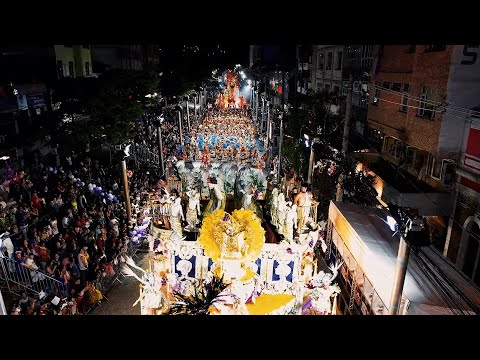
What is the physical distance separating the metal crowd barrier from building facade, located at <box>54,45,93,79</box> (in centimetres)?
2026

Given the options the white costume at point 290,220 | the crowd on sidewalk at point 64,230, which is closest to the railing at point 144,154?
the crowd on sidewalk at point 64,230

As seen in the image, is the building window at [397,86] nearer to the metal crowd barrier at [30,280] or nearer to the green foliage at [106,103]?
the green foliage at [106,103]

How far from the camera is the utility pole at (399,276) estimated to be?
7109 millimetres

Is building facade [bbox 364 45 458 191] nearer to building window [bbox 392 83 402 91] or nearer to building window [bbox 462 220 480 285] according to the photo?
building window [bbox 392 83 402 91]

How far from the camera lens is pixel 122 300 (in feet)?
35.9

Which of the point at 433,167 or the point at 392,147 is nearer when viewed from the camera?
the point at 433,167

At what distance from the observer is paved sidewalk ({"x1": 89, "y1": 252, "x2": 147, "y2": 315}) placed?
1037cm

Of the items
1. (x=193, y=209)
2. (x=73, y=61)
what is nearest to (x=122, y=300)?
(x=193, y=209)

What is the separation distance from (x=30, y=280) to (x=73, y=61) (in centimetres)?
2446

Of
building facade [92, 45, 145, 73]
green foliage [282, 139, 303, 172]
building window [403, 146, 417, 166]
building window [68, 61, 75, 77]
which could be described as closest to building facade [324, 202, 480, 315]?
building window [403, 146, 417, 166]

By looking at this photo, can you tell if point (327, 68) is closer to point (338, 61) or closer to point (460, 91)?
point (338, 61)

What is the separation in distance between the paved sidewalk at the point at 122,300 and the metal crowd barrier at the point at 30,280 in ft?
3.85

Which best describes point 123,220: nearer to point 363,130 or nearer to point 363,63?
point 363,130
